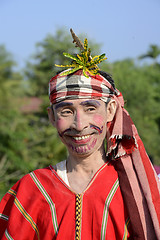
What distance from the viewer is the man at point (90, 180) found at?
2.50 metres

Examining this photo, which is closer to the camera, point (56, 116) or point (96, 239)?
point (96, 239)

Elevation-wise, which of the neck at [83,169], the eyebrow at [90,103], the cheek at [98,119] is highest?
the eyebrow at [90,103]

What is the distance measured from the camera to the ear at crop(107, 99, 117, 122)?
2760 mm

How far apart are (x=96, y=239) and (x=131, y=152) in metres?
0.67

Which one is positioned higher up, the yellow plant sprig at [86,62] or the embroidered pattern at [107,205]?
the yellow plant sprig at [86,62]

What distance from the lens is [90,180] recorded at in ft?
8.95

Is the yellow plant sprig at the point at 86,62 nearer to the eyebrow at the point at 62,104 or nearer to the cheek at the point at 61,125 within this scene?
the eyebrow at the point at 62,104

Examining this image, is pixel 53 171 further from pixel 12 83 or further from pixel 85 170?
pixel 12 83

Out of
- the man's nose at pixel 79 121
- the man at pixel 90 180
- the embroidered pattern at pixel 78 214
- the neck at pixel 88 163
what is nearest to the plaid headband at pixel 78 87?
the man at pixel 90 180

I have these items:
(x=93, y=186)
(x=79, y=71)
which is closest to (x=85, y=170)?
(x=93, y=186)

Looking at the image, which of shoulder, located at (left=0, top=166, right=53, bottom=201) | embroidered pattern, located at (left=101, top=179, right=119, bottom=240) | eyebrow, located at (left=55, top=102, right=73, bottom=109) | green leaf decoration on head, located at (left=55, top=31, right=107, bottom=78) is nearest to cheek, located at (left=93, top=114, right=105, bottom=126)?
eyebrow, located at (left=55, top=102, right=73, bottom=109)

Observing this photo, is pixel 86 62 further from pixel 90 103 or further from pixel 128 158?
pixel 128 158

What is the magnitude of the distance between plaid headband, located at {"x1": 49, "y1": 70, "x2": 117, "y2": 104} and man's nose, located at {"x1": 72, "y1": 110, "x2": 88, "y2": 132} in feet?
0.41

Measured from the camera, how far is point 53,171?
9.36 ft
